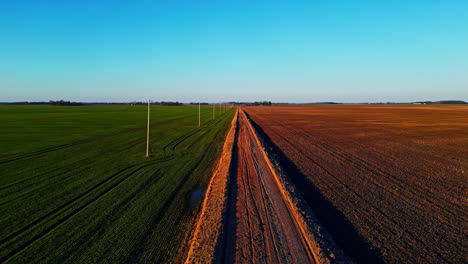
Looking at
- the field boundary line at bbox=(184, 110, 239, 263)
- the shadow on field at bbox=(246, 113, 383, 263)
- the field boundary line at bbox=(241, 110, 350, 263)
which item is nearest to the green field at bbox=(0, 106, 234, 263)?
the field boundary line at bbox=(184, 110, 239, 263)

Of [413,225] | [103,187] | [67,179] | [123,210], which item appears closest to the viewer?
[413,225]

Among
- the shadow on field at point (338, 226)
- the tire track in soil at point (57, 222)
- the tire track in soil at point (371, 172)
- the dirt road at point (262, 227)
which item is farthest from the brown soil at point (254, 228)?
the tire track in soil at point (57, 222)

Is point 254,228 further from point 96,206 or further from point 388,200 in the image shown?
point 388,200

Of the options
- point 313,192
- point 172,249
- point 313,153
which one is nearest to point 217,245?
point 172,249

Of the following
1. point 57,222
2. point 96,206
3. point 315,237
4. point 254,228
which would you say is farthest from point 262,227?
point 57,222

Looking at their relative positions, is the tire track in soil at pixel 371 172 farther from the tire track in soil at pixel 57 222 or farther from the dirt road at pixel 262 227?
the tire track in soil at pixel 57 222

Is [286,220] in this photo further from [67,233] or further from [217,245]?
[67,233]

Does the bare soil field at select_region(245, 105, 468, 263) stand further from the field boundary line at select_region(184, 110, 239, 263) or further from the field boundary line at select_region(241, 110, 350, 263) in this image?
the field boundary line at select_region(184, 110, 239, 263)
